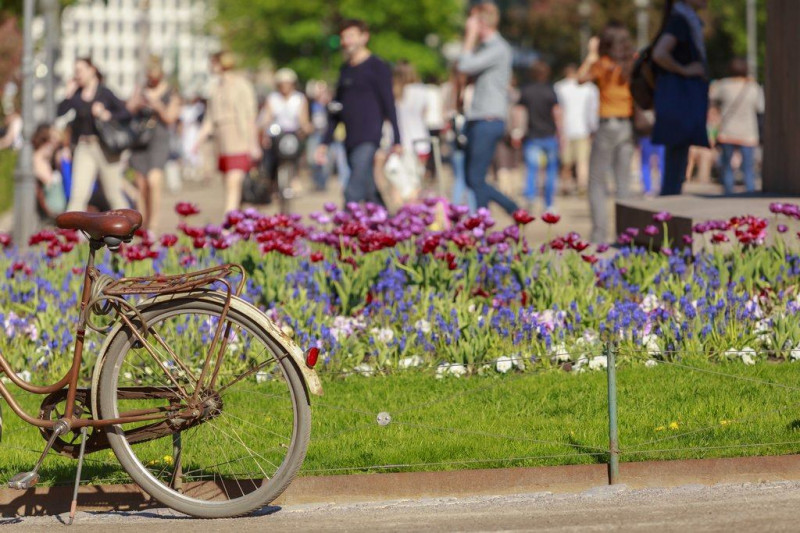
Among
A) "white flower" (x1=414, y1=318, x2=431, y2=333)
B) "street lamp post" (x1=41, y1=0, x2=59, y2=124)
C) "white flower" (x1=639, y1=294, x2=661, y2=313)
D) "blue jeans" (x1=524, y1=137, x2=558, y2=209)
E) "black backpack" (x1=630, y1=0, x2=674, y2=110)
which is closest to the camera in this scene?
"white flower" (x1=414, y1=318, x2=431, y2=333)

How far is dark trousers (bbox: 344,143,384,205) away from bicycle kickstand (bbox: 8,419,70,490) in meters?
7.75

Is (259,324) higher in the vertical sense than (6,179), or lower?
lower

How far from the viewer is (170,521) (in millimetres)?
6031

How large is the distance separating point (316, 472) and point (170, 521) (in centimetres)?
65

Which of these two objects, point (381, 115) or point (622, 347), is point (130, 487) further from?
point (381, 115)

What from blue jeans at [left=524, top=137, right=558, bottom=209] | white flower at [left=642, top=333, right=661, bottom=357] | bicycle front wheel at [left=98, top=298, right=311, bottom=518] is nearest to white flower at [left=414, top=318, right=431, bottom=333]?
white flower at [left=642, top=333, right=661, bottom=357]

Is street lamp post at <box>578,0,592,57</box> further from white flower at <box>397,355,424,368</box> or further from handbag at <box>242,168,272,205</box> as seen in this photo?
white flower at <box>397,355,424,368</box>

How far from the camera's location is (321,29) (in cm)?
7369

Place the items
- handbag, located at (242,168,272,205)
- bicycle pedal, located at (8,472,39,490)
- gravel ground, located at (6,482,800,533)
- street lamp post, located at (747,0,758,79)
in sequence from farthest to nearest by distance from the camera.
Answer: street lamp post, located at (747,0,758,79) → handbag, located at (242,168,272,205) → bicycle pedal, located at (8,472,39,490) → gravel ground, located at (6,482,800,533)

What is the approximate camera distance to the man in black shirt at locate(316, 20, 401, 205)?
13.7 meters

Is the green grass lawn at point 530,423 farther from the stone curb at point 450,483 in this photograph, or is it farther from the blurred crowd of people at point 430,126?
the blurred crowd of people at point 430,126

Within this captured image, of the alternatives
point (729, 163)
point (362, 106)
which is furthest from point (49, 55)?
point (362, 106)

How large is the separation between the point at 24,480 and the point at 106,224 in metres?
0.95

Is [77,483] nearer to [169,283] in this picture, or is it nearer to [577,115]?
[169,283]
